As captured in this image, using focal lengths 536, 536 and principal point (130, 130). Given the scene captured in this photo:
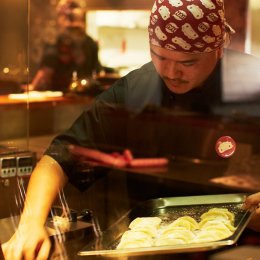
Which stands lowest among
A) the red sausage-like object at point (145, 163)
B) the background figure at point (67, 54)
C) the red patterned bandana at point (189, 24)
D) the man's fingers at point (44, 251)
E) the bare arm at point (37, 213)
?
the red sausage-like object at point (145, 163)

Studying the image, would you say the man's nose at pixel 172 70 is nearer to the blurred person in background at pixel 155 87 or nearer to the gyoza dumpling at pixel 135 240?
the blurred person in background at pixel 155 87

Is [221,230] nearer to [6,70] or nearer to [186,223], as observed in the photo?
[186,223]

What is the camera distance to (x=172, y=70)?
119 centimetres

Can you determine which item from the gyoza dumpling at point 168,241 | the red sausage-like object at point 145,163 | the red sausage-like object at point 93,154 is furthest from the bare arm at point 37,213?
the red sausage-like object at point 145,163

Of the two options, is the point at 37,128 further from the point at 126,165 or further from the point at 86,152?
the point at 126,165

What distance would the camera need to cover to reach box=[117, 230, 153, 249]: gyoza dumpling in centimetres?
106

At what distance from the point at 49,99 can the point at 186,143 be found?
1.08 metres

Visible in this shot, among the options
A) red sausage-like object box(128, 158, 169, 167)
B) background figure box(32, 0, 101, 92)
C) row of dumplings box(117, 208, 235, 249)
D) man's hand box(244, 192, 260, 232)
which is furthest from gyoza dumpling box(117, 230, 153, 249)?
background figure box(32, 0, 101, 92)

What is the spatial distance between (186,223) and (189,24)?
426 millimetres

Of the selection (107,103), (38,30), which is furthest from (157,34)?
(38,30)

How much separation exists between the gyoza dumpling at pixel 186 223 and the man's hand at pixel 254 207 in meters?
0.13

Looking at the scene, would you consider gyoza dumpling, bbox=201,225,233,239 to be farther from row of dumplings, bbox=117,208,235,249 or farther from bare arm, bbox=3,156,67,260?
bare arm, bbox=3,156,67,260

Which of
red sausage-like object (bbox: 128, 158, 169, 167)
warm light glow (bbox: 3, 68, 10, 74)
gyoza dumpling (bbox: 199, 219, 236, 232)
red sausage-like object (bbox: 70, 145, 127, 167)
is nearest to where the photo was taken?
gyoza dumpling (bbox: 199, 219, 236, 232)

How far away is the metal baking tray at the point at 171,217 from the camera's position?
994mm
